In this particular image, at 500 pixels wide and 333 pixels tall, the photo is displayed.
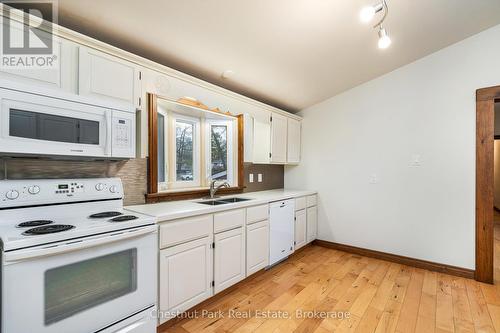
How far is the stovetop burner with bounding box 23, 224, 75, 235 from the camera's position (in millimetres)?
1167

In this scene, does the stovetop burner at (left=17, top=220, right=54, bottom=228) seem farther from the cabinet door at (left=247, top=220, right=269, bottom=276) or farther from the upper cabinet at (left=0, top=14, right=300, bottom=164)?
the cabinet door at (left=247, top=220, right=269, bottom=276)

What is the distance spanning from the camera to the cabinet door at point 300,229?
326cm

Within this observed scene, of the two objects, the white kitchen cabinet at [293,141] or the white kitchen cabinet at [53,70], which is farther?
the white kitchen cabinet at [293,141]

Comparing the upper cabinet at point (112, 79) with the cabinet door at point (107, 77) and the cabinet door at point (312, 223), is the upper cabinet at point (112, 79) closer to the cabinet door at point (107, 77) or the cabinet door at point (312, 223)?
the cabinet door at point (107, 77)

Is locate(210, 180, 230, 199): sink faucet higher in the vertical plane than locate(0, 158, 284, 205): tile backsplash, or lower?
lower

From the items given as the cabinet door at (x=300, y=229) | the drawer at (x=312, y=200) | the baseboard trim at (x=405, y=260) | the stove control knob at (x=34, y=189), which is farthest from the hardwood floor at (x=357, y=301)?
the stove control knob at (x=34, y=189)

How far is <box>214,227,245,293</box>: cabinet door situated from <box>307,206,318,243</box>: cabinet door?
149 cm

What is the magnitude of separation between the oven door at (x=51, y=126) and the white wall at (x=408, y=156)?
121 inches

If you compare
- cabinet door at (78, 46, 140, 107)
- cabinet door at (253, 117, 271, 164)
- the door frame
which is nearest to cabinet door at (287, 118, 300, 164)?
cabinet door at (253, 117, 271, 164)

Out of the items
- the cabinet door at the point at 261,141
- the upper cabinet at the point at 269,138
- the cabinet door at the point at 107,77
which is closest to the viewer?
the cabinet door at the point at 107,77

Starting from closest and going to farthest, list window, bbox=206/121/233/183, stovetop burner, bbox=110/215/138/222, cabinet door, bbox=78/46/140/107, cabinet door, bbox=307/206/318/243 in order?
stovetop burner, bbox=110/215/138/222, cabinet door, bbox=78/46/140/107, window, bbox=206/121/233/183, cabinet door, bbox=307/206/318/243

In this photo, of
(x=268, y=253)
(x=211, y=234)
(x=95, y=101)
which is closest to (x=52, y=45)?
(x=95, y=101)

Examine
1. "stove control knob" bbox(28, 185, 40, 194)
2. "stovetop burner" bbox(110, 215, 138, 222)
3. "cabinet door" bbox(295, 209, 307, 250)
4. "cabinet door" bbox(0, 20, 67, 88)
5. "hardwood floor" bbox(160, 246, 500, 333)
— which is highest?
"cabinet door" bbox(0, 20, 67, 88)

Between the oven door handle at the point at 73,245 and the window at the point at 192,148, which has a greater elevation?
the window at the point at 192,148
